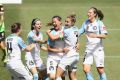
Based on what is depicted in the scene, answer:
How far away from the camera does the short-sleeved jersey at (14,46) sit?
17.0 m

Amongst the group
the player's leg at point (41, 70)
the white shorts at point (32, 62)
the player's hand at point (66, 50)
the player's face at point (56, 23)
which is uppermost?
the player's face at point (56, 23)

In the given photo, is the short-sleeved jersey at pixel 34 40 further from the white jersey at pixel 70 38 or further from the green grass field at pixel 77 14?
the green grass field at pixel 77 14

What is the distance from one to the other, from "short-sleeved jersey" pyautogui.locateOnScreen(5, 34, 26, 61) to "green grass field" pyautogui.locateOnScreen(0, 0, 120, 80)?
4.70m

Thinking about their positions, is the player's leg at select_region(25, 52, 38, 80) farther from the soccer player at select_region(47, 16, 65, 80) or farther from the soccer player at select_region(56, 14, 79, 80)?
the soccer player at select_region(56, 14, 79, 80)

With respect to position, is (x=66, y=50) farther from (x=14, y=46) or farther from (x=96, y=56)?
(x=14, y=46)

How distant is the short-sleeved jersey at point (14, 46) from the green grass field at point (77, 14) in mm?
4702

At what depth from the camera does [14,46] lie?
17016 millimetres

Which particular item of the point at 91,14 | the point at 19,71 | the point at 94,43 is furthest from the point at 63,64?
the point at 91,14

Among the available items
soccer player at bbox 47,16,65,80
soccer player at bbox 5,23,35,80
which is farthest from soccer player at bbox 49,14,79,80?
soccer player at bbox 5,23,35,80

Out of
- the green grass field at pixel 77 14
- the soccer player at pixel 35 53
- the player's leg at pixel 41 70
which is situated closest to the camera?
the soccer player at pixel 35 53

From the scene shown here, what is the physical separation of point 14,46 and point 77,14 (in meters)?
14.8

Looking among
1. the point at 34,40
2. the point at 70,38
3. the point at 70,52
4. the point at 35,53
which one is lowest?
the point at 35,53

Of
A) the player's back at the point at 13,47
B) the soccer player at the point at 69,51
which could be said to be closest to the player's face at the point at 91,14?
the soccer player at the point at 69,51

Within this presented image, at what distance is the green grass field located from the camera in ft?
79.6
